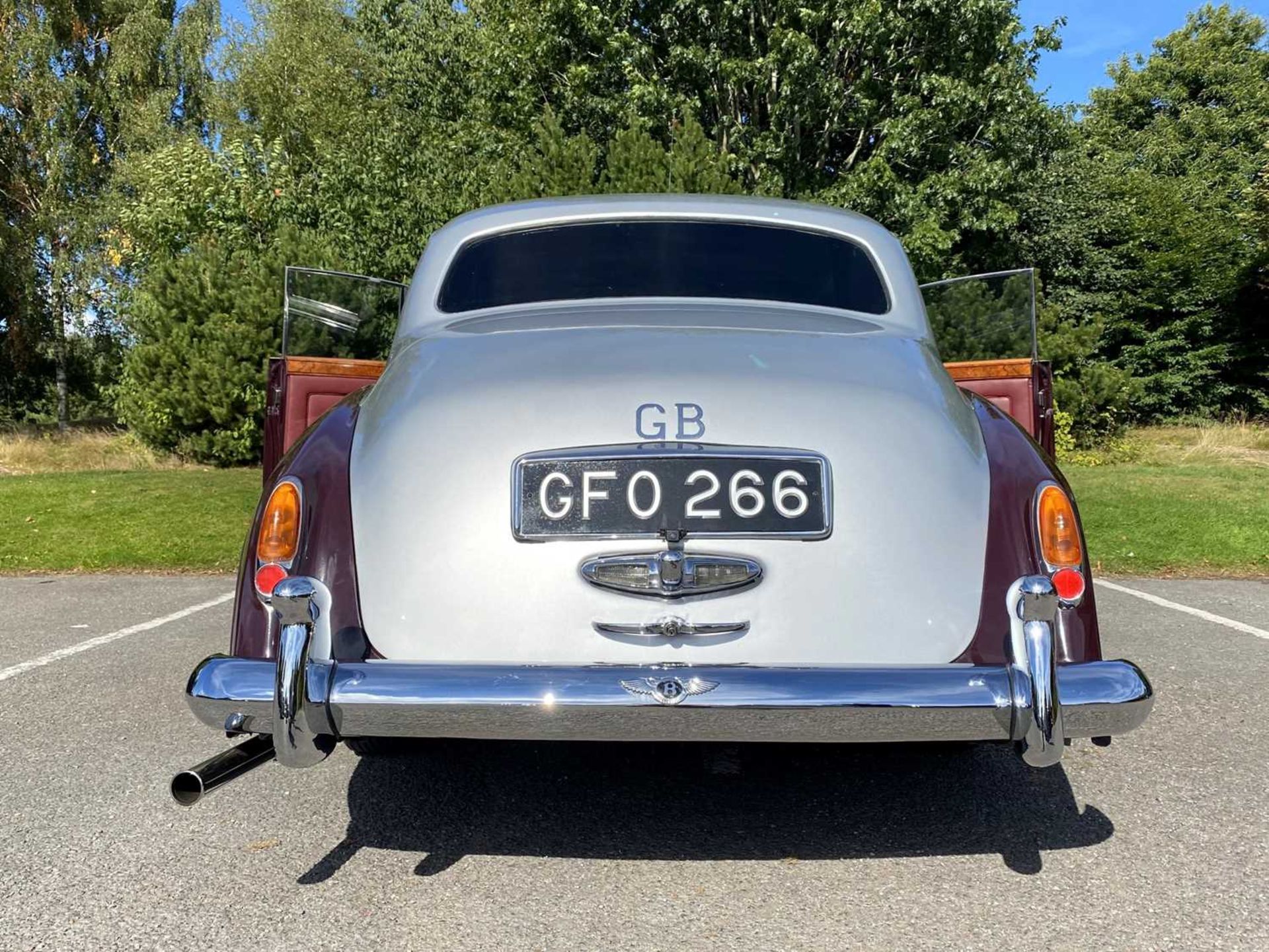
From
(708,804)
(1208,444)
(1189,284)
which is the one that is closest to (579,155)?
(1208,444)

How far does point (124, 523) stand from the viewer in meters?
10.1

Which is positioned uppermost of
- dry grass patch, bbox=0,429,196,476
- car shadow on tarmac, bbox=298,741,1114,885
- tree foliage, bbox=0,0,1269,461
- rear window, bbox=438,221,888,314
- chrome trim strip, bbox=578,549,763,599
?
tree foliage, bbox=0,0,1269,461

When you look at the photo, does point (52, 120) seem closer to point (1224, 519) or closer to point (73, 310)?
point (73, 310)

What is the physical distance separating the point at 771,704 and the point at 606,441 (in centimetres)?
70

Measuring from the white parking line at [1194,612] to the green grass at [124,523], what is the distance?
256 inches

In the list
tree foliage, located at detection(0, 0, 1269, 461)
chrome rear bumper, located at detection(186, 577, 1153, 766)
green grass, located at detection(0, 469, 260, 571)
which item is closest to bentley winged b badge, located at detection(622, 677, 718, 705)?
chrome rear bumper, located at detection(186, 577, 1153, 766)

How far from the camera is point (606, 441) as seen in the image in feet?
8.27

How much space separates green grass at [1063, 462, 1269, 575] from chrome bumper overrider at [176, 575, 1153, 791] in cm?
690

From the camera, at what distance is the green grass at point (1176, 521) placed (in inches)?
347

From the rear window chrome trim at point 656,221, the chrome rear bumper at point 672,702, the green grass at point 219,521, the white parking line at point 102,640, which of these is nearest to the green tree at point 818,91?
the green grass at point 219,521

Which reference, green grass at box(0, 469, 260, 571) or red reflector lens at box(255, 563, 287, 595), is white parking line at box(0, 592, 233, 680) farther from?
red reflector lens at box(255, 563, 287, 595)

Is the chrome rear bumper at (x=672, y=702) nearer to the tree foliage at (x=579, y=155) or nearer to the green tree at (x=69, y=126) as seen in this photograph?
the tree foliage at (x=579, y=155)

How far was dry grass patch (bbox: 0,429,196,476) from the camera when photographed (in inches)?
666

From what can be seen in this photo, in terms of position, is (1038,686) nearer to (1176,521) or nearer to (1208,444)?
(1176,521)
